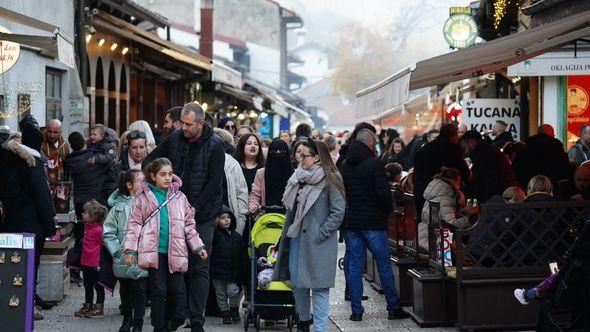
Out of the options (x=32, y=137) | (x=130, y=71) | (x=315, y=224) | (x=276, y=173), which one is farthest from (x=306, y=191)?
(x=130, y=71)

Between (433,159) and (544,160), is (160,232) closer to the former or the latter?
(433,159)

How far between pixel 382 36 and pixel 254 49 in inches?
1767

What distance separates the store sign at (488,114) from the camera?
77.3 ft

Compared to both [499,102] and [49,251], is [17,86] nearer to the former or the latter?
[49,251]

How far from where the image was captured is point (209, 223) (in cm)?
1130

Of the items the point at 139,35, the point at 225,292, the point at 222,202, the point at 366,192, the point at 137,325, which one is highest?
the point at 139,35

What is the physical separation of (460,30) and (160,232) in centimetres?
1948

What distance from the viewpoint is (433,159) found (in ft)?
50.1

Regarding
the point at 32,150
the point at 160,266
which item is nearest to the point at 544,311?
the point at 160,266

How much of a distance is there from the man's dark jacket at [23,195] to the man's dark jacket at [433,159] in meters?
4.90

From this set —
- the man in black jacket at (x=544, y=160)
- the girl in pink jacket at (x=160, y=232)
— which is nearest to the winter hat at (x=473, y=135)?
the man in black jacket at (x=544, y=160)

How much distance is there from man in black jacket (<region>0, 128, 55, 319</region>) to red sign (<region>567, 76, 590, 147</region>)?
41.6ft

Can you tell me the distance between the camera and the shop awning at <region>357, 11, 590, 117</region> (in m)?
11.2

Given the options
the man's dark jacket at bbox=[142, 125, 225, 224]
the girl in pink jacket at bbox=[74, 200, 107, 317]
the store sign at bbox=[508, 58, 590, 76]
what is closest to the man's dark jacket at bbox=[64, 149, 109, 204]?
the girl in pink jacket at bbox=[74, 200, 107, 317]
